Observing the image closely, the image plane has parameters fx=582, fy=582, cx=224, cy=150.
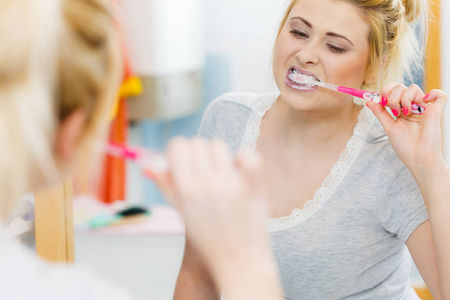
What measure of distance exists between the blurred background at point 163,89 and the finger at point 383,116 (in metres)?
1.01

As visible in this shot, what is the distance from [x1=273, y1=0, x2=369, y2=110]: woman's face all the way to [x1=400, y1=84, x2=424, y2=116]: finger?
0.11 m

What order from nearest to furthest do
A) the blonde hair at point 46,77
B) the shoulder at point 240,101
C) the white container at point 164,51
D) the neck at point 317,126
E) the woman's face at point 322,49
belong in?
the blonde hair at point 46,77 → the woman's face at point 322,49 → the neck at point 317,126 → the shoulder at point 240,101 → the white container at point 164,51

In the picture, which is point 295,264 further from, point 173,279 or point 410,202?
point 173,279

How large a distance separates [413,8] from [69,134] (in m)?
0.78

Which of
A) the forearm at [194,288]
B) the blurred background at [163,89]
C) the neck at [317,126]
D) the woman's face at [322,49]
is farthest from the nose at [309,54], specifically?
the blurred background at [163,89]

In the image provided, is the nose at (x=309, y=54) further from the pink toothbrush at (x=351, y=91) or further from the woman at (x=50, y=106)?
the woman at (x=50, y=106)

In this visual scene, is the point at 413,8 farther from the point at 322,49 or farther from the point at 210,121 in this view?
the point at 210,121

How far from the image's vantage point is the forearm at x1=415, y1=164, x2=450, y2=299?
0.87 m

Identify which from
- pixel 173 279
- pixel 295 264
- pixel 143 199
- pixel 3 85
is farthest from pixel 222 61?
pixel 3 85

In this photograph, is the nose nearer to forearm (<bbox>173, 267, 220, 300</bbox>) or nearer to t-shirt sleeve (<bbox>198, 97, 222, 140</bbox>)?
t-shirt sleeve (<bbox>198, 97, 222, 140</bbox>)

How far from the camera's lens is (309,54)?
982mm

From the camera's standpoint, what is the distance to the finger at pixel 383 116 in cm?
96

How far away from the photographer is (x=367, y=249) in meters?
1.02

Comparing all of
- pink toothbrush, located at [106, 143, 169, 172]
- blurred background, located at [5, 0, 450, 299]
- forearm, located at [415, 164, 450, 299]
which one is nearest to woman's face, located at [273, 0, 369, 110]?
forearm, located at [415, 164, 450, 299]
